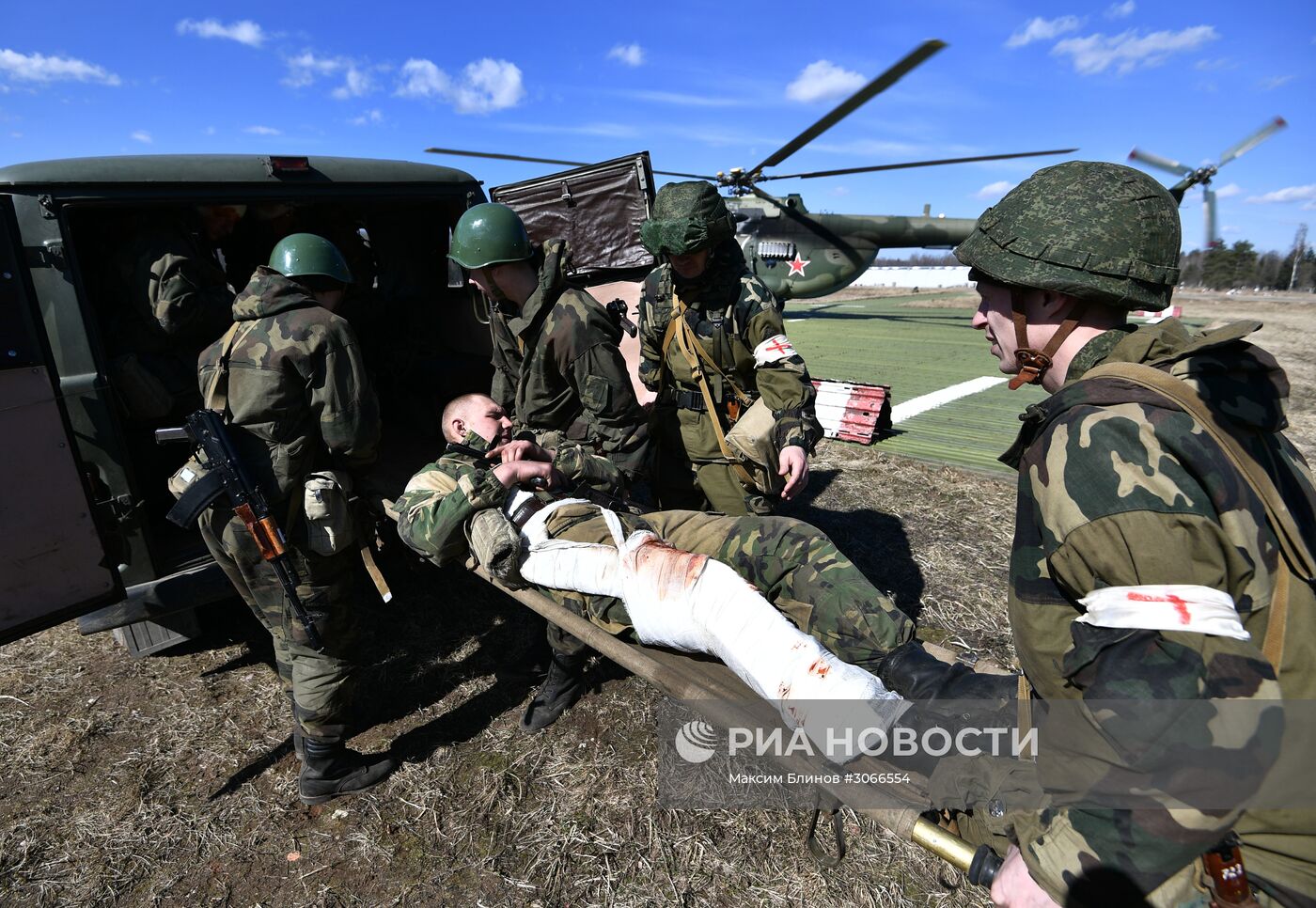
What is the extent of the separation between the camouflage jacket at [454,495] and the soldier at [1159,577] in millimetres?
2005

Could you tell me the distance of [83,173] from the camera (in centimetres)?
295

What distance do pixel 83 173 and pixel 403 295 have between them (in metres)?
3.12

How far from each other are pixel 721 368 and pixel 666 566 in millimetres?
1646

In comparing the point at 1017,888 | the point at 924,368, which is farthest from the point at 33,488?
the point at 924,368

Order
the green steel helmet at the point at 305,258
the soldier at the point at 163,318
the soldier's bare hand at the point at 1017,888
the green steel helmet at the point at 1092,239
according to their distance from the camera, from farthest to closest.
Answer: the soldier at the point at 163,318 → the green steel helmet at the point at 305,258 → the green steel helmet at the point at 1092,239 → the soldier's bare hand at the point at 1017,888

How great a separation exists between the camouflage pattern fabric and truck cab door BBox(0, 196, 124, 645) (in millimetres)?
2683

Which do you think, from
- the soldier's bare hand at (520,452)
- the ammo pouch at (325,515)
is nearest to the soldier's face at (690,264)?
the soldier's bare hand at (520,452)

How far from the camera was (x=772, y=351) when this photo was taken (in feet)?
11.3

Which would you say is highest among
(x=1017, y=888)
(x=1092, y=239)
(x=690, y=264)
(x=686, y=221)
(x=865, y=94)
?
(x=865, y=94)

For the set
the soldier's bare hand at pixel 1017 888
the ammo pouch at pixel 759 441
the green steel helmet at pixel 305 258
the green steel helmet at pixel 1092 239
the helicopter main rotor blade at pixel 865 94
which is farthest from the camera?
the helicopter main rotor blade at pixel 865 94

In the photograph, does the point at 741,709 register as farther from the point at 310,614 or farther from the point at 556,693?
the point at 310,614

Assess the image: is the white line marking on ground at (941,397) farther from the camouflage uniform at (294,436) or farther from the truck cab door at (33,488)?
the truck cab door at (33,488)

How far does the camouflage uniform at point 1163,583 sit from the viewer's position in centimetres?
106

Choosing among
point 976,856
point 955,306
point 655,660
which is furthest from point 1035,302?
point 955,306
